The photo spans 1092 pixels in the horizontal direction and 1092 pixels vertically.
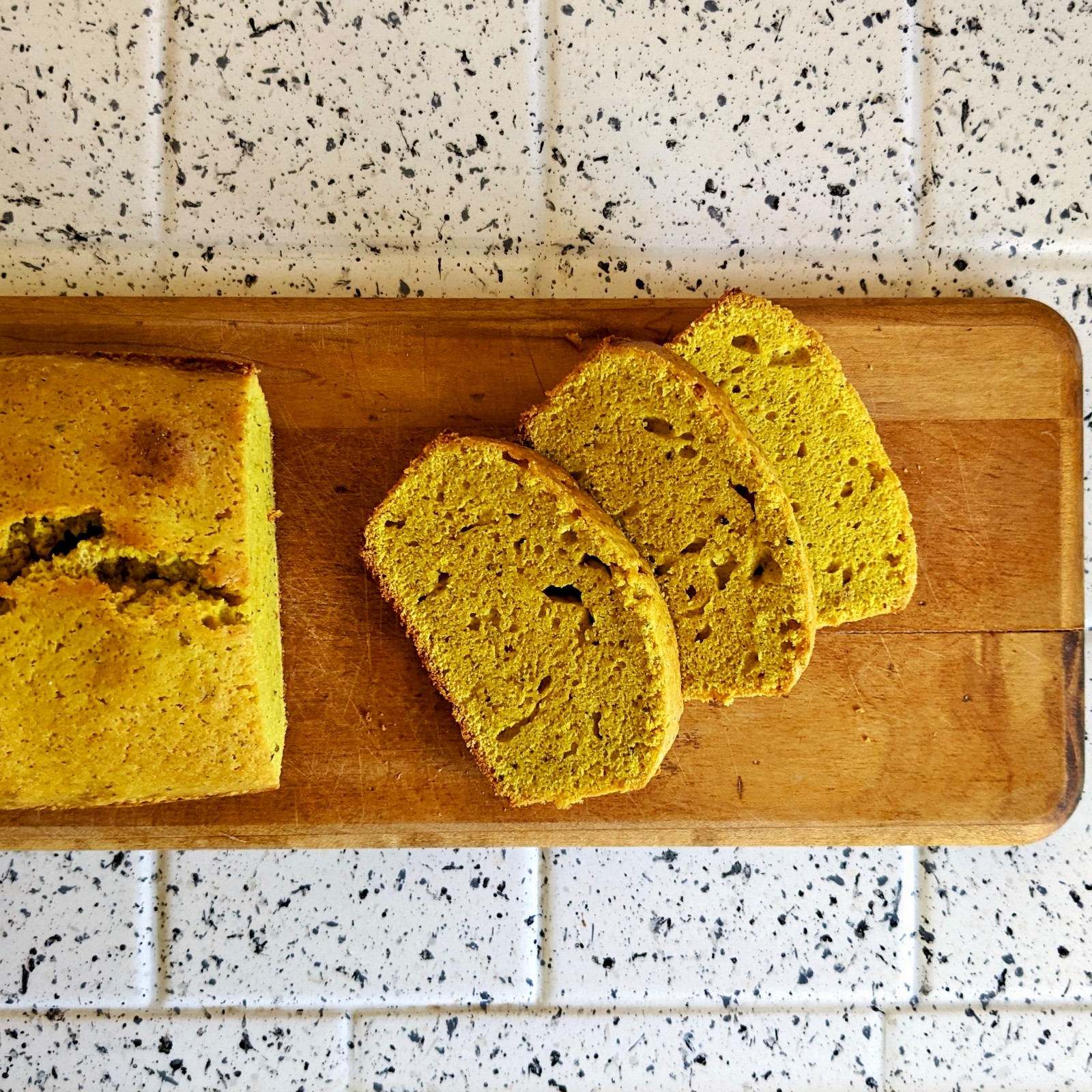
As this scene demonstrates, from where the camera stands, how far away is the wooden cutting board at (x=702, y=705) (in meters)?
1.84

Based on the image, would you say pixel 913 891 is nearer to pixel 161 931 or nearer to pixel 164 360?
pixel 161 931

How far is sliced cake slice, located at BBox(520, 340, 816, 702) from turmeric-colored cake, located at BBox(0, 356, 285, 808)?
2.02ft

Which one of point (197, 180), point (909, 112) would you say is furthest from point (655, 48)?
point (197, 180)

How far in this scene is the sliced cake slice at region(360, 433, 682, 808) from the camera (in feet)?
5.53

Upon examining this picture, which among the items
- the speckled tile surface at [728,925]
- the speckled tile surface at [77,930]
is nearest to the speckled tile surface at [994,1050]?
the speckled tile surface at [728,925]

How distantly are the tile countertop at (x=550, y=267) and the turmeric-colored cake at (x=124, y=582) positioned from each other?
1.49 feet

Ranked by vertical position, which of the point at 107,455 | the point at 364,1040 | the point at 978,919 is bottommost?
the point at 364,1040

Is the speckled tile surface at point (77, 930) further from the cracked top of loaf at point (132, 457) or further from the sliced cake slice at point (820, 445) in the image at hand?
the sliced cake slice at point (820, 445)

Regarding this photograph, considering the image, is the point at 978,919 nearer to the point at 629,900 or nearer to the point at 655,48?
the point at 629,900

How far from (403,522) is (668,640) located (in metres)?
0.56

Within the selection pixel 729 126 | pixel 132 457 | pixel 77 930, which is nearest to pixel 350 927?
pixel 77 930

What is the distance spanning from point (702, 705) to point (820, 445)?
1.89 feet

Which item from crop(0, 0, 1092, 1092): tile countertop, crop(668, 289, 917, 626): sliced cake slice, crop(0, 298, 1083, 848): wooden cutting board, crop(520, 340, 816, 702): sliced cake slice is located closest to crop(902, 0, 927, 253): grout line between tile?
crop(0, 0, 1092, 1092): tile countertop

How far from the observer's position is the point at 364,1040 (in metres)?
2.00
